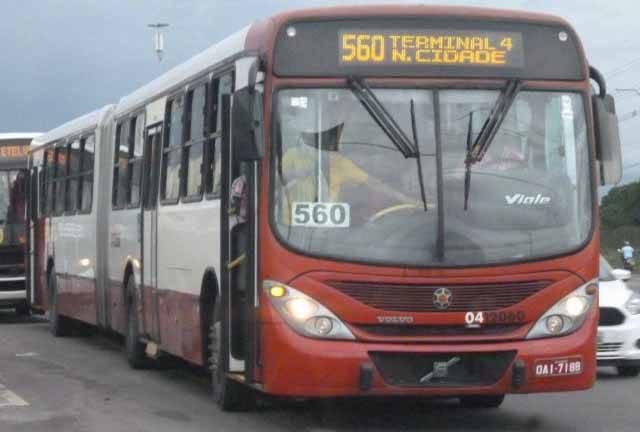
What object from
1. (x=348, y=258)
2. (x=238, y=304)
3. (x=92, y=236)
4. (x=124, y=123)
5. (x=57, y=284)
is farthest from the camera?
(x=57, y=284)

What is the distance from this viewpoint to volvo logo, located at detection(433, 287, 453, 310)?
11.2 meters

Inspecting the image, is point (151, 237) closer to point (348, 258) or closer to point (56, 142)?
point (348, 258)

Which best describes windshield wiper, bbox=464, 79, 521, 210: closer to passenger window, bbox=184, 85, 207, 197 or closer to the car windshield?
passenger window, bbox=184, 85, 207, 197

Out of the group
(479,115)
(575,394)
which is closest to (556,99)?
(479,115)

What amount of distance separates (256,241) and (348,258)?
713mm

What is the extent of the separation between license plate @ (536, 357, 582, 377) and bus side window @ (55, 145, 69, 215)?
524 inches

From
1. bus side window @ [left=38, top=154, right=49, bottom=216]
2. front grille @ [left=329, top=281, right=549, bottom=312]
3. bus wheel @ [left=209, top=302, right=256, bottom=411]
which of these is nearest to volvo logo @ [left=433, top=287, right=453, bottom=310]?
front grille @ [left=329, top=281, right=549, bottom=312]

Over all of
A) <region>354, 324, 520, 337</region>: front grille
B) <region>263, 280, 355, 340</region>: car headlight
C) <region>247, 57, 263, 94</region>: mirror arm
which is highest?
<region>247, 57, 263, 94</region>: mirror arm

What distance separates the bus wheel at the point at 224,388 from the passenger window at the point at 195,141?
4.47 feet

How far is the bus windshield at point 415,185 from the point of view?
445 inches

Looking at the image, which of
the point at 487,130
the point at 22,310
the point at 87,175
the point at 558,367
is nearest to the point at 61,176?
the point at 87,175

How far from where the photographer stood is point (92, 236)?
2086 cm

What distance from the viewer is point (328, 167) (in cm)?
1141

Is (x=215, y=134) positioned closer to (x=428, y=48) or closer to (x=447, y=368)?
(x=428, y=48)
